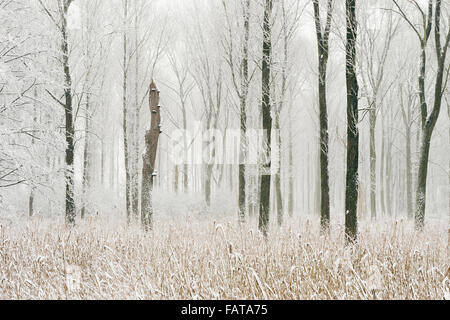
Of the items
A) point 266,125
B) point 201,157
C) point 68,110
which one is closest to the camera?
point 266,125

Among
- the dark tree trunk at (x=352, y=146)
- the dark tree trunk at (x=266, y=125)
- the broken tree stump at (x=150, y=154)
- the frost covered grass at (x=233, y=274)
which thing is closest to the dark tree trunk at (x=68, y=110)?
the broken tree stump at (x=150, y=154)

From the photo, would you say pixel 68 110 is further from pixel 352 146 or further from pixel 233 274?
pixel 233 274

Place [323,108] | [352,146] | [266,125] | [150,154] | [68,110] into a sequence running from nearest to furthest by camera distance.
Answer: [352,146]
[266,125]
[323,108]
[150,154]
[68,110]

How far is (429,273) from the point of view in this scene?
14.0 feet

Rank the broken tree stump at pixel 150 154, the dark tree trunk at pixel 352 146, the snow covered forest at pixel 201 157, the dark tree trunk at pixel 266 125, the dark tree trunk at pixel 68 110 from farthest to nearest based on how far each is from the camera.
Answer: the dark tree trunk at pixel 68 110, the broken tree stump at pixel 150 154, the dark tree trunk at pixel 266 125, the dark tree trunk at pixel 352 146, the snow covered forest at pixel 201 157

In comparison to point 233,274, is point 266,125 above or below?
above

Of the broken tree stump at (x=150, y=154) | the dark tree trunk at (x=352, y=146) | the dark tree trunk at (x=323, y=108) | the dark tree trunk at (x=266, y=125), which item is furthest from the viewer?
the broken tree stump at (x=150, y=154)

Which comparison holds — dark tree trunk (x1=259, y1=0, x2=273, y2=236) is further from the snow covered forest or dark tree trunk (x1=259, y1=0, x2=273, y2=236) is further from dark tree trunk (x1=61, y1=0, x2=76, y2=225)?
dark tree trunk (x1=61, y1=0, x2=76, y2=225)

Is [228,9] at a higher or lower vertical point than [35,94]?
higher

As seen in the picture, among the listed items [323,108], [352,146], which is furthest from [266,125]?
[352,146]

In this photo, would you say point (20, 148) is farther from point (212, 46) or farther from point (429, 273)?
point (212, 46)

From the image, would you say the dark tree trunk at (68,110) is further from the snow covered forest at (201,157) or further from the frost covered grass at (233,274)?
the frost covered grass at (233,274)
